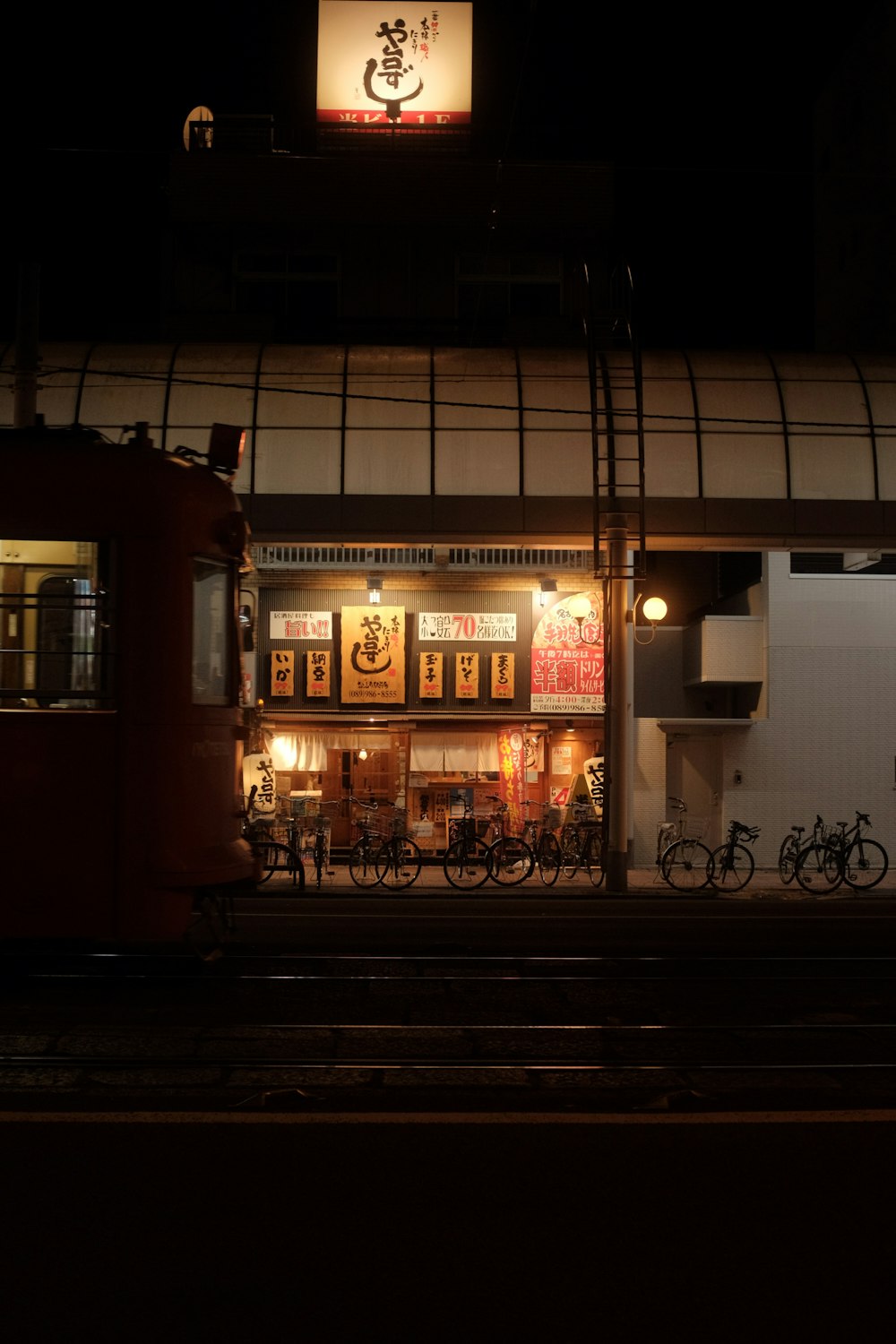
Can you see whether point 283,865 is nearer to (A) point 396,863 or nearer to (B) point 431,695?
(A) point 396,863

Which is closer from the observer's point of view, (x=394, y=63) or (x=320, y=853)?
(x=320, y=853)

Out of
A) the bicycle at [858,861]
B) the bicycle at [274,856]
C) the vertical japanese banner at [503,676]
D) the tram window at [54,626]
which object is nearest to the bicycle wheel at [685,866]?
the bicycle at [858,861]

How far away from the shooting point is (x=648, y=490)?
19.3 meters

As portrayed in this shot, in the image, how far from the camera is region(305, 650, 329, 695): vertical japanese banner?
21719 mm

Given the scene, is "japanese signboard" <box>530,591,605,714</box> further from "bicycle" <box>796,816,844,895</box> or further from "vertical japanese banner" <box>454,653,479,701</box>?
"bicycle" <box>796,816,844,895</box>

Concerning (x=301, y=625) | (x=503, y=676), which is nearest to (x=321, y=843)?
(x=301, y=625)

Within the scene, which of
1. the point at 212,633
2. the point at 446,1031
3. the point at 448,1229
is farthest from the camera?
the point at 212,633

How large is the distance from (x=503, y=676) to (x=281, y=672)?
4.18 m

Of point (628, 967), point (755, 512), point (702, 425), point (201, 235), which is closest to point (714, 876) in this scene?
point (755, 512)

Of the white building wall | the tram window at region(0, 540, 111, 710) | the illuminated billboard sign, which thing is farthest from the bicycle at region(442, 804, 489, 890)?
the illuminated billboard sign

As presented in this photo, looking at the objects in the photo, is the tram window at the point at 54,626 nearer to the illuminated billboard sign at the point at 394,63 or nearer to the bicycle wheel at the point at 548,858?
the bicycle wheel at the point at 548,858

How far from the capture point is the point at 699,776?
2345cm

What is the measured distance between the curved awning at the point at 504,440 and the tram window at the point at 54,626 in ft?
36.9

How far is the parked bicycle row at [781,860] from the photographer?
18688mm
